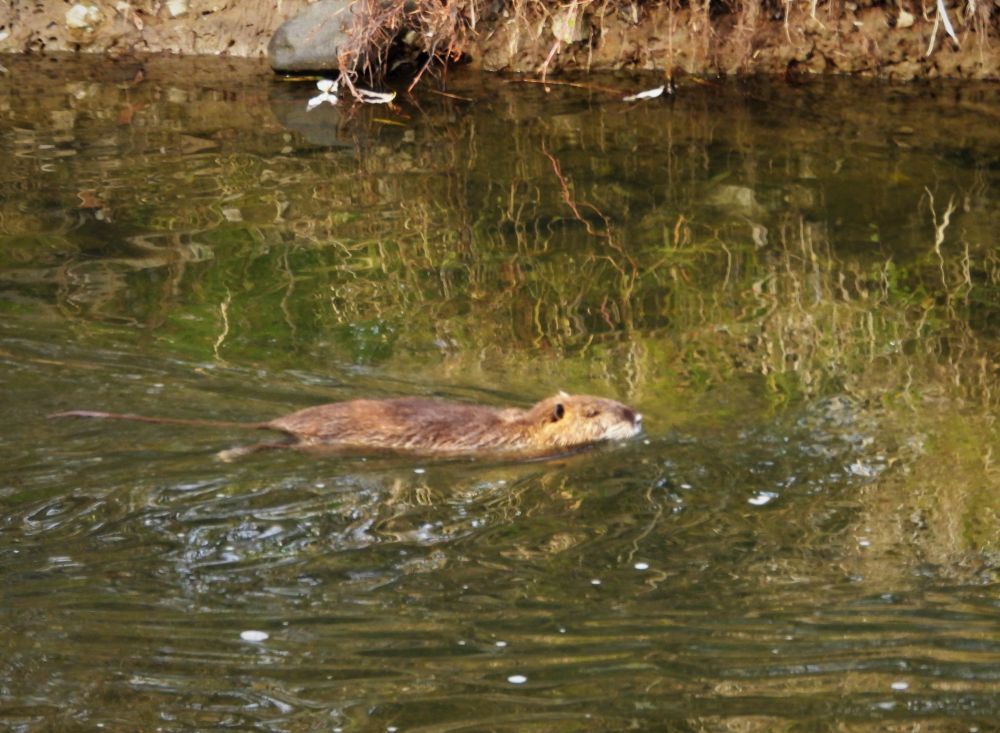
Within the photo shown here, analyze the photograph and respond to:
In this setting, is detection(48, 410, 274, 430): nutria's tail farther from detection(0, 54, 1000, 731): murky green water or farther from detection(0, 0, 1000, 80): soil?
detection(0, 0, 1000, 80): soil

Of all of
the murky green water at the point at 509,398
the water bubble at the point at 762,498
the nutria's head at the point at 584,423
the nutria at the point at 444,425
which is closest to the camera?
the murky green water at the point at 509,398

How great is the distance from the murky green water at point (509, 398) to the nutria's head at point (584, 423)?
0.09m

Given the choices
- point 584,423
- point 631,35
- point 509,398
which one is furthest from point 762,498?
point 631,35

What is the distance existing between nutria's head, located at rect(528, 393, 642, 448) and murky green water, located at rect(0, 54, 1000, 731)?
9 cm

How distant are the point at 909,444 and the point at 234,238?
4205 millimetres

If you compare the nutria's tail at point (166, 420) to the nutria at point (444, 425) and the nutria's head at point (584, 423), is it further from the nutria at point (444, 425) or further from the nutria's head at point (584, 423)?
the nutria's head at point (584, 423)

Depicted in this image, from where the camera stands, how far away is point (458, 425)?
21.2ft

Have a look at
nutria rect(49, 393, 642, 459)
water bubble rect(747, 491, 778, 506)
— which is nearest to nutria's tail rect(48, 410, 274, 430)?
nutria rect(49, 393, 642, 459)

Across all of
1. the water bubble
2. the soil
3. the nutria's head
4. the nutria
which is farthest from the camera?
the soil

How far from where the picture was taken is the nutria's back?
21.1ft

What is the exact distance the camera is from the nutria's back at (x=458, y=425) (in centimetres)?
644

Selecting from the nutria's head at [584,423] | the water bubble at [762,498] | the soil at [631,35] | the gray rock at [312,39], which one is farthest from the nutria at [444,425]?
the gray rock at [312,39]

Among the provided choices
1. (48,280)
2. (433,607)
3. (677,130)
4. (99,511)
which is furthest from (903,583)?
(677,130)

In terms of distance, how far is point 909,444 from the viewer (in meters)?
6.52
